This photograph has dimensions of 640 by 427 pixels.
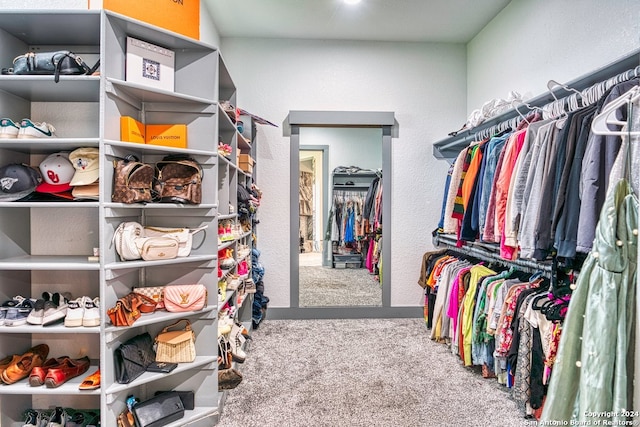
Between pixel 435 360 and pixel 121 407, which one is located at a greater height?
pixel 121 407

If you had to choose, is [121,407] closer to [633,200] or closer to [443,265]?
[633,200]

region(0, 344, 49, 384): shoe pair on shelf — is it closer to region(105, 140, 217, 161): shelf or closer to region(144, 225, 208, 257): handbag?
region(144, 225, 208, 257): handbag

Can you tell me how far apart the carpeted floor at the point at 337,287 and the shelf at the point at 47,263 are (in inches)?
89.3

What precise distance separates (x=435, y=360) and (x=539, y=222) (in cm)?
143

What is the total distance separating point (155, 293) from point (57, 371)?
51 cm

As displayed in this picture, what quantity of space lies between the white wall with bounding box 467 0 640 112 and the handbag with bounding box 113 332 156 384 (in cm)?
294

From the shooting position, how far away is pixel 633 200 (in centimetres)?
93

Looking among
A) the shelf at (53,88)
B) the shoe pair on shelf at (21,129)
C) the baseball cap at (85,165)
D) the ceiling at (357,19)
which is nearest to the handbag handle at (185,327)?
the baseball cap at (85,165)

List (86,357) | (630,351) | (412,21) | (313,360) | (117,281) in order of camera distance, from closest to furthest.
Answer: (630,351), (117,281), (86,357), (313,360), (412,21)

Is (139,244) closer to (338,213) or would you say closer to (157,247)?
(157,247)

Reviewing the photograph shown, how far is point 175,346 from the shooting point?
1799mm

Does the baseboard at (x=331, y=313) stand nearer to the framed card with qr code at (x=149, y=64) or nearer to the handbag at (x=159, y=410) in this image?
the handbag at (x=159, y=410)

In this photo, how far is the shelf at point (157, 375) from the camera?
159cm

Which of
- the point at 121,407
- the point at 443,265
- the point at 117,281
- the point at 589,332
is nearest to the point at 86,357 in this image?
the point at 121,407
